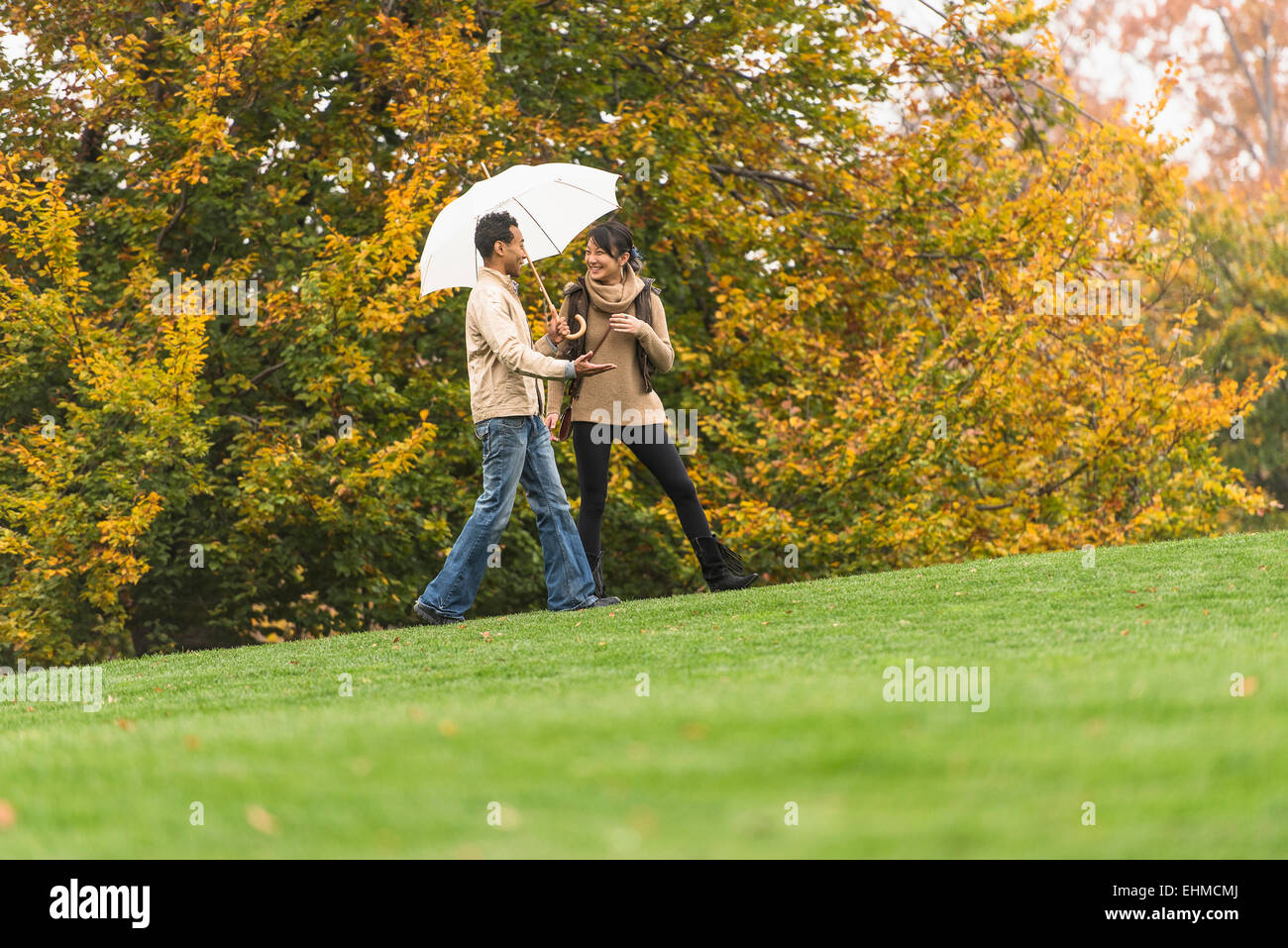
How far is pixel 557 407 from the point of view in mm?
8188

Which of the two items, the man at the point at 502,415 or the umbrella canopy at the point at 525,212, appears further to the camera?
the umbrella canopy at the point at 525,212

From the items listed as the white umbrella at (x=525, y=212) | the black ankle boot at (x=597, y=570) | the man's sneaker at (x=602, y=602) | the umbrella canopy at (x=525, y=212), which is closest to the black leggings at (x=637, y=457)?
the black ankle boot at (x=597, y=570)

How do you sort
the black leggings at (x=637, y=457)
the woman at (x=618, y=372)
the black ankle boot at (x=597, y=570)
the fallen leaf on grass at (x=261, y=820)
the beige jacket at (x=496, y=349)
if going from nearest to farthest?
the fallen leaf on grass at (x=261, y=820) < the beige jacket at (x=496, y=349) < the woman at (x=618, y=372) < the black leggings at (x=637, y=457) < the black ankle boot at (x=597, y=570)

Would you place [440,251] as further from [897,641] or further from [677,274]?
[677,274]

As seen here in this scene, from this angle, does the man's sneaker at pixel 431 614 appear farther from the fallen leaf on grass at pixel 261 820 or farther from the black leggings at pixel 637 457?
the fallen leaf on grass at pixel 261 820

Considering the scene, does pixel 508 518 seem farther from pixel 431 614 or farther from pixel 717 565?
pixel 717 565

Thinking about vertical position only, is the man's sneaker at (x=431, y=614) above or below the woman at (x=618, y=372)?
below

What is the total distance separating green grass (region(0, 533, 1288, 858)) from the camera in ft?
10.6

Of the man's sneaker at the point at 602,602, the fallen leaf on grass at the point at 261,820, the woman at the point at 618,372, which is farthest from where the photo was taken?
the man's sneaker at the point at 602,602

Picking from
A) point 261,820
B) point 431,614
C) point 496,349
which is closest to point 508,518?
point 431,614

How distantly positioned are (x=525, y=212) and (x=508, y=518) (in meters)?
1.85

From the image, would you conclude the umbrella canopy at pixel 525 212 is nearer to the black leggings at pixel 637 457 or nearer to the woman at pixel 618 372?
the woman at pixel 618 372

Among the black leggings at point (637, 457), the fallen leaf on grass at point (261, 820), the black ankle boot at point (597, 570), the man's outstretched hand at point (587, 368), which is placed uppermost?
the man's outstretched hand at point (587, 368)

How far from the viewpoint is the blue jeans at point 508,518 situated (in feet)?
25.8
